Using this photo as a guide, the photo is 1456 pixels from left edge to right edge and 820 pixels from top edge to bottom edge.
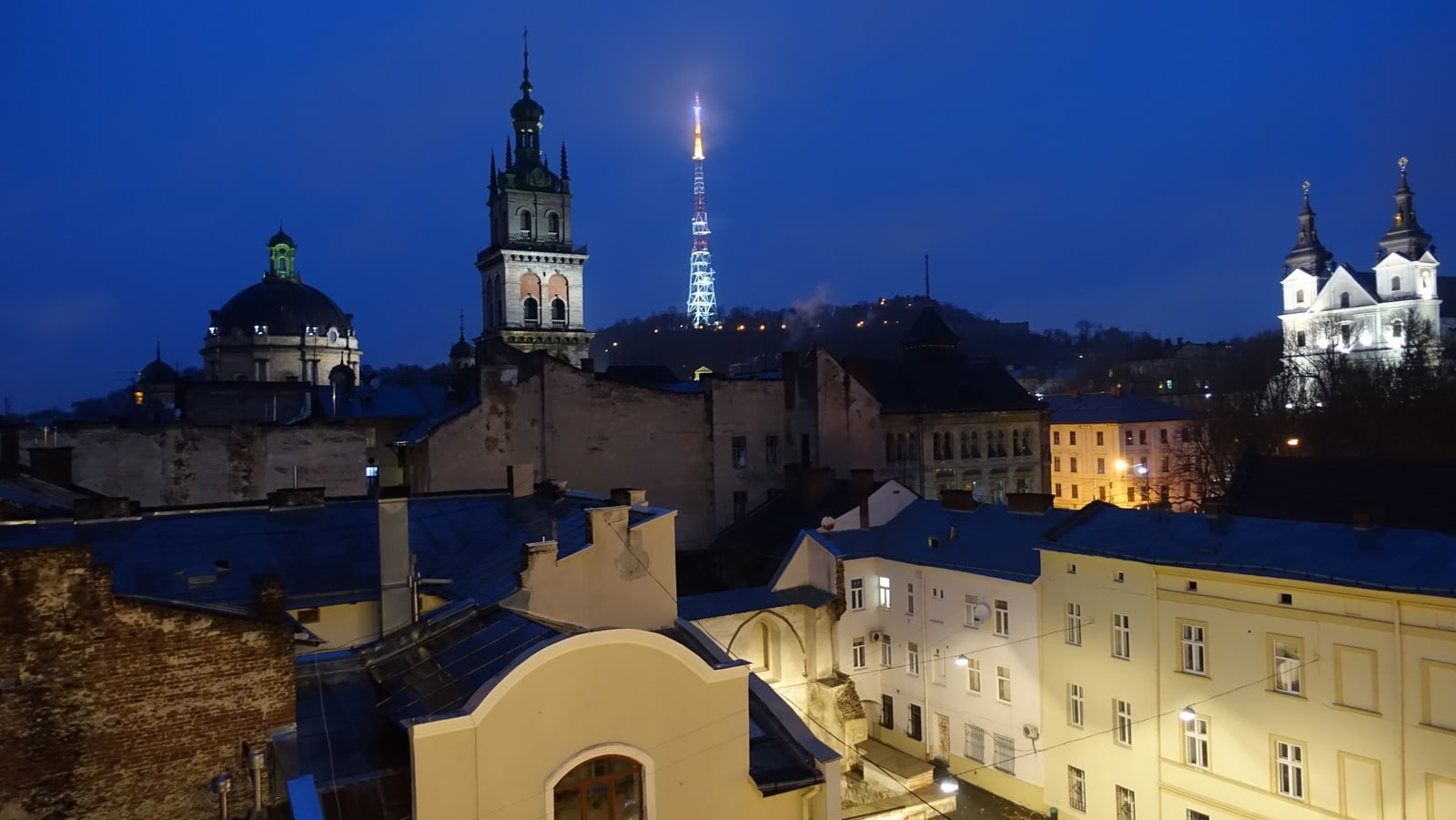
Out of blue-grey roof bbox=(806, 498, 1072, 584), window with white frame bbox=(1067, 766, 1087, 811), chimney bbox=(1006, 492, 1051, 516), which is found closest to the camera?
window with white frame bbox=(1067, 766, 1087, 811)

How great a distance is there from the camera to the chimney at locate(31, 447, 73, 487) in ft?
79.8

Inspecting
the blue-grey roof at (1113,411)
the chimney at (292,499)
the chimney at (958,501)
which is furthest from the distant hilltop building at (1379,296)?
the chimney at (292,499)

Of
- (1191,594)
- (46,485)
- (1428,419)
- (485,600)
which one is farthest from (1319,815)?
(1428,419)

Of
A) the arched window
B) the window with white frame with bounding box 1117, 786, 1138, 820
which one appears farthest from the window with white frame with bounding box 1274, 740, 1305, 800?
the arched window

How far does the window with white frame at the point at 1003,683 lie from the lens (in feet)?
82.1

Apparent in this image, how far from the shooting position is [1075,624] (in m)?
23.3

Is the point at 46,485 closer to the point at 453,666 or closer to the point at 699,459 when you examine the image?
the point at 453,666

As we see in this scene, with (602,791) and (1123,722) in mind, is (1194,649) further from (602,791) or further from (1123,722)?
(602,791)

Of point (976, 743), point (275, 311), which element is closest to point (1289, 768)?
point (976, 743)

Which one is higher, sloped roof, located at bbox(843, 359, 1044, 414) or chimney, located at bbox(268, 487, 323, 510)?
sloped roof, located at bbox(843, 359, 1044, 414)

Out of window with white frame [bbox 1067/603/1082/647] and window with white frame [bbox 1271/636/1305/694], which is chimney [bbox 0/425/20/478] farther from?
window with white frame [bbox 1271/636/1305/694]

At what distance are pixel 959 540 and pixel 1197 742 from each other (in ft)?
28.2

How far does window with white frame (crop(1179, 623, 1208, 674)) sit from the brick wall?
1851cm

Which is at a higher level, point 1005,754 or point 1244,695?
point 1244,695
